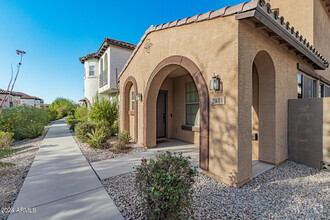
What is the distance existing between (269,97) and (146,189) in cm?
406

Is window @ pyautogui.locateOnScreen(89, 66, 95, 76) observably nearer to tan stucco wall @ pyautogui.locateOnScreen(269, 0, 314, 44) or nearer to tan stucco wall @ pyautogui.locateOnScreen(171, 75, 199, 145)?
tan stucco wall @ pyautogui.locateOnScreen(171, 75, 199, 145)

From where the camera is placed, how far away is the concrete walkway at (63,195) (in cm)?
228

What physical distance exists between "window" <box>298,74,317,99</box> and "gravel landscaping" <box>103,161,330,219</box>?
9.84 ft

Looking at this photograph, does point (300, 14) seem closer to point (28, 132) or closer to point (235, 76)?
point (235, 76)

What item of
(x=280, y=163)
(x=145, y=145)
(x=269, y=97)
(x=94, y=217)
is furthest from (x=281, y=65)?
(x=94, y=217)

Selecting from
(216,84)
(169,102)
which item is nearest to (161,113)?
(169,102)

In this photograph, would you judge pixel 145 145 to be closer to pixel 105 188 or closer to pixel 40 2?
pixel 105 188

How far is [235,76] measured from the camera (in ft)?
9.95

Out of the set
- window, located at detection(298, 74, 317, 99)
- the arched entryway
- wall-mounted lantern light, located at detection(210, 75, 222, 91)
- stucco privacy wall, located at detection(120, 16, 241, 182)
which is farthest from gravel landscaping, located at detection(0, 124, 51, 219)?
window, located at detection(298, 74, 317, 99)

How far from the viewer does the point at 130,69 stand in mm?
7523

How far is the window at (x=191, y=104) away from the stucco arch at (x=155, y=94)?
5.83 feet

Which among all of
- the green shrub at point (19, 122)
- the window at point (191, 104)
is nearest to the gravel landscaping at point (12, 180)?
the green shrub at point (19, 122)

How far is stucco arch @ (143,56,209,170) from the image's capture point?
11.8 feet

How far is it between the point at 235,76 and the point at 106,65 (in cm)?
1332
